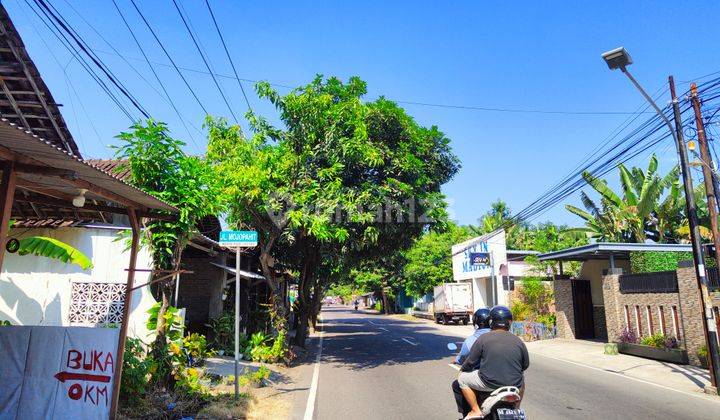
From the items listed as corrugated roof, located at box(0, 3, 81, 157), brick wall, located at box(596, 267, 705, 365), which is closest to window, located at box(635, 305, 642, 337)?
brick wall, located at box(596, 267, 705, 365)

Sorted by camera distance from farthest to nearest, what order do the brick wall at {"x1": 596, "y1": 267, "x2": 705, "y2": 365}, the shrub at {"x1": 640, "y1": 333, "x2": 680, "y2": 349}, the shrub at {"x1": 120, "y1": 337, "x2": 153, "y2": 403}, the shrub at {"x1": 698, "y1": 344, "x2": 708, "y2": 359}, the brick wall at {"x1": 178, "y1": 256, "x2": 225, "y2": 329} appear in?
the brick wall at {"x1": 178, "y1": 256, "x2": 225, "y2": 329} < the shrub at {"x1": 640, "y1": 333, "x2": 680, "y2": 349} < the brick wall at {"x1": 596, "y1": 267, "x2": 705, "y2": 365} < the shrub at {"x1": 698, "y1": 344, "x2": 708, "y2": 359} < the shrub at {"x1": 120, "y1": 337, "x2": 153, "y2": 403}

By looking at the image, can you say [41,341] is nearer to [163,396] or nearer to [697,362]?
[163,396]

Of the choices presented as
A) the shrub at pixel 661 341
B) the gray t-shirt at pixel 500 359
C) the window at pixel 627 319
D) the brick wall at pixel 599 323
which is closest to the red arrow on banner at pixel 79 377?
the gray t-shirt at pixel 500 359

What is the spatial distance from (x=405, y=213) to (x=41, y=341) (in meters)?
9.20

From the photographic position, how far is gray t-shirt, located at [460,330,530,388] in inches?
197

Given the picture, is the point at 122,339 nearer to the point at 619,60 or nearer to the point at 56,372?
the point at 56,372

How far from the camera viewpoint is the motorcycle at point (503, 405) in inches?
189

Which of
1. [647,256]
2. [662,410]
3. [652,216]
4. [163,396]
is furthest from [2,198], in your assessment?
[652,216]

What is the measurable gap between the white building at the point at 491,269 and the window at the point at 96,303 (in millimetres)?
22596

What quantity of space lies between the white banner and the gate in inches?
859

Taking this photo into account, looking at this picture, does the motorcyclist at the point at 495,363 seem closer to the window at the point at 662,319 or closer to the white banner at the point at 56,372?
the white banner at the point at 56,372

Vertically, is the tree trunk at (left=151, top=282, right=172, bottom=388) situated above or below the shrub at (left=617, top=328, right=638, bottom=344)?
above

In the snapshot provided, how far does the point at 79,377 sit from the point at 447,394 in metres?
6.60

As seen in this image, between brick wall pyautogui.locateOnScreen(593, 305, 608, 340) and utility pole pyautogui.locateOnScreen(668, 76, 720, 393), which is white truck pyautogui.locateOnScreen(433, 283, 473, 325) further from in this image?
utility pole pyautogui.locateOnScreen(668, 76, 720, 393)
